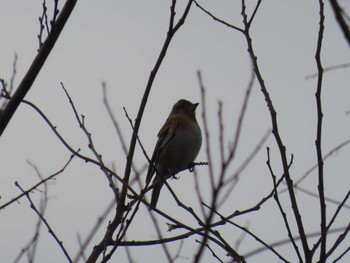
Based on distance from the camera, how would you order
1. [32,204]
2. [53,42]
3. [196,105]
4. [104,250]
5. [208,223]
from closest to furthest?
[208,223] → [53,42] → [104,250] → [32,204] → [196,105]

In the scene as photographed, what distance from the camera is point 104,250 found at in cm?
286

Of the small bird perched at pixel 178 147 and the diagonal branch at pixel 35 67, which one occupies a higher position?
the small bird perched at pixel 178 147

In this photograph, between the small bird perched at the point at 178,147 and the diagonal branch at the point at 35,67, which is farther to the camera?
the small bird perched at the point at 178,147

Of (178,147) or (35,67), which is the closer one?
(35,67)

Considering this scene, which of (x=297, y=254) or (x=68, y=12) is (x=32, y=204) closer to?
(x=68, y=12)

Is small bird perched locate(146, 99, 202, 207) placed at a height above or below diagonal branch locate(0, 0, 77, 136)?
above

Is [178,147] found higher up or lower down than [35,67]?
higher up

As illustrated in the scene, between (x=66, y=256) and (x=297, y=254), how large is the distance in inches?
41.7

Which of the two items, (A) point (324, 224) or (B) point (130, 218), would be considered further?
(B) point (130, 218)

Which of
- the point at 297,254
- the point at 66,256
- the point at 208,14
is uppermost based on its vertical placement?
the point at 208,14

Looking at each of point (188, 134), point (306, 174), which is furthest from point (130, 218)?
point (188, 134)

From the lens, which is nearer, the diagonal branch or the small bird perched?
the diagonal branch

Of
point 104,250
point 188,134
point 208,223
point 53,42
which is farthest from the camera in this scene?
point 188,134

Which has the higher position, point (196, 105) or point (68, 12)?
point (196, 105)
